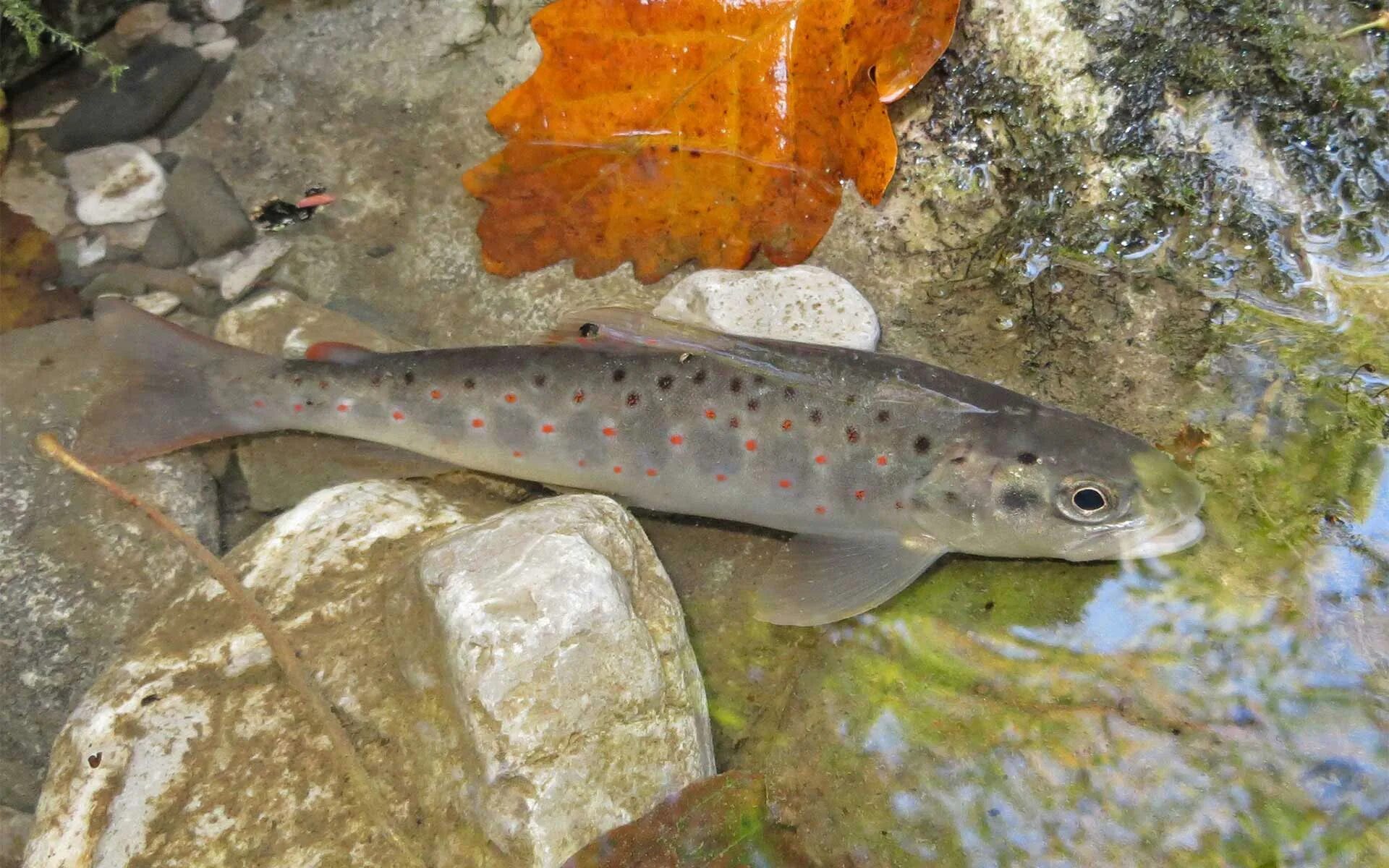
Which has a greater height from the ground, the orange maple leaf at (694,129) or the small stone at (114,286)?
the orange maple leaf at (694,129)

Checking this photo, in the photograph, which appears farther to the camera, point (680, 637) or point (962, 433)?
point (962, 433)

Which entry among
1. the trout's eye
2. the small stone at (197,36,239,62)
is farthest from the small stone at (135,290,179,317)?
the trout's eye

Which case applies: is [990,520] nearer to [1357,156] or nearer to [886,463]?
[886,463]

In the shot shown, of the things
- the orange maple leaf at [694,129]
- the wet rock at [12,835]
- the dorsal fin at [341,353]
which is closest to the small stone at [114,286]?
the dorsal fin at [341,353]

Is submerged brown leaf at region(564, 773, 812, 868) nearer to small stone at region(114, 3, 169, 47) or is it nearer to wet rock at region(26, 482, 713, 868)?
wet rock at region(26, 482, 713, 868)

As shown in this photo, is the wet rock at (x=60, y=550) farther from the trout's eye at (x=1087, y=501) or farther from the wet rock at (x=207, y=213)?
the trout's eye at (x=1087, y=501)

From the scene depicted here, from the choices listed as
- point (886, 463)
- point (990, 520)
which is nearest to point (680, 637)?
point (886, 463)
